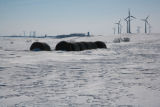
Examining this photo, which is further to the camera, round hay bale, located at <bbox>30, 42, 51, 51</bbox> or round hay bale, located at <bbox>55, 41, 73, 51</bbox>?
round hay bale, located at <bbox>55, 41, 73, 51</bbox>

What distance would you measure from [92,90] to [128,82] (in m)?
1.46

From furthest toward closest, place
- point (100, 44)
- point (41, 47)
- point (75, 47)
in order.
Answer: point (100, 44) → point (75, 47) → point (41, 47)

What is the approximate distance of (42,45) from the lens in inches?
776

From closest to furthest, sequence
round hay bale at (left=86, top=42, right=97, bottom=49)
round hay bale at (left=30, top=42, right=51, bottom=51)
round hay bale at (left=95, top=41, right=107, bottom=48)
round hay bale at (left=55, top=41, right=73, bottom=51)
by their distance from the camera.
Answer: round hay bale at (left=30, top=42, right=51, bottom=51) → round hay bale at (left=55, top=41, right=73, bottom=51) → round hay bale at (left=86, top=42, right=97, bottom=49) → round hay bale at (left=95, top=41, right=107, bottom=48)

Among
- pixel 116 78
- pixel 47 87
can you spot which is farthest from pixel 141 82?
pixel 47 87

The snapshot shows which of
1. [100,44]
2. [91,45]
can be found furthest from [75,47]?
[100,44]

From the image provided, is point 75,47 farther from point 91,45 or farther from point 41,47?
point 91,45

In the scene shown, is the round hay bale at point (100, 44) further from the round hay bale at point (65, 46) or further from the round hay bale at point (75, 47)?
the round hay bale at point (65, 46)

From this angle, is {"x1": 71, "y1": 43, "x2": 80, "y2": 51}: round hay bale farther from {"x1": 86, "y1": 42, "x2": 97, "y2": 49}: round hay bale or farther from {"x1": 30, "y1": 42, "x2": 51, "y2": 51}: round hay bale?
{"x1": 86, "y1": 42, "x2": 97, "y2": 49}: round hay bale

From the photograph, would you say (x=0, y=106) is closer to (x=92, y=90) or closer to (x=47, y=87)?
(x=47, y=87)

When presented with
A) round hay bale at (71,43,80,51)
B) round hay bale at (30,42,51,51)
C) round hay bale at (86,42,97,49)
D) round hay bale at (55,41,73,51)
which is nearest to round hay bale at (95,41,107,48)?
round hay bale at (86,42,97,49)

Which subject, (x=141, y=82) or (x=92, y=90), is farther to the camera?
(x=141, y=82)

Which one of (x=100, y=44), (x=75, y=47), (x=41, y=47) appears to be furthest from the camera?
(x=100, y=44)

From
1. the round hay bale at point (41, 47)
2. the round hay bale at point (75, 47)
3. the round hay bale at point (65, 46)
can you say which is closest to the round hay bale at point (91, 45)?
the round hay bale at point (75, 47)
